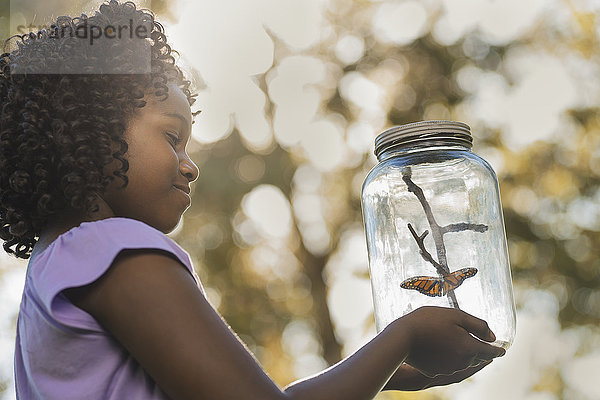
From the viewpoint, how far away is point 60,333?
40.2 inches

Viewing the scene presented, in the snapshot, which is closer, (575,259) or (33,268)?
(33,268)

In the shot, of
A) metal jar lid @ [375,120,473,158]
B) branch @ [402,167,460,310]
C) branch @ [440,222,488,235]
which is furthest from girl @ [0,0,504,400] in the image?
metal jar lid @ [375,120,473,158]

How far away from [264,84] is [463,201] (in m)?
6.10

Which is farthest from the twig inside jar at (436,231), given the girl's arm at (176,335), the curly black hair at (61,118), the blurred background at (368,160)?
the blurred background at (368,160)

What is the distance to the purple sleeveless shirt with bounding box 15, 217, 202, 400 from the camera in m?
1.00

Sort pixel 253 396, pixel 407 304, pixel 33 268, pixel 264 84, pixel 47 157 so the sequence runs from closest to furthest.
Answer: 1. pixel 253 396
2. pixel 33 268
3. pixel 47 157
4. pixel 407 304
5. pixel 264 84

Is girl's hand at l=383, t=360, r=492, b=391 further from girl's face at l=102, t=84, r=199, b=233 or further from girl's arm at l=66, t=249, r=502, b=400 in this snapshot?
girl's face at l=102, t=84, r=199, b=233

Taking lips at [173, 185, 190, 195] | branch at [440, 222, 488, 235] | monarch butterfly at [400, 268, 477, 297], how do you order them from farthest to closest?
branch at [440, 222, 488, 235], monarch butterfly at [400, 268, 477, 297], lips at [173, 185, 190, 195]

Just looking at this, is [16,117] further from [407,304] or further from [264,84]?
[264,84]

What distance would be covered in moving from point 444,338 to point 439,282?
244 millimetres

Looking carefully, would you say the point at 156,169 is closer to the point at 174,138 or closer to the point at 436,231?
the point at 174,138

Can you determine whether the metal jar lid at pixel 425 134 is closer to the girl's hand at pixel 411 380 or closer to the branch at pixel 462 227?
the branch at pixel 462 227

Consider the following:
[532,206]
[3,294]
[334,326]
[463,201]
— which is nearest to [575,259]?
[532,206]

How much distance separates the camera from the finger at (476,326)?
1185 mm
